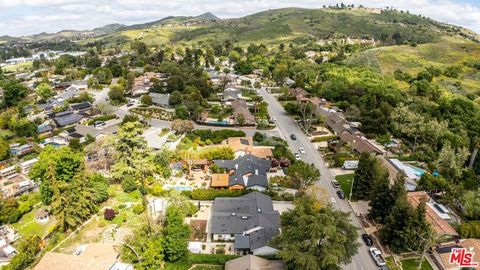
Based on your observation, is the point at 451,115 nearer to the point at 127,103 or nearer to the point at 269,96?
the point at 269,96

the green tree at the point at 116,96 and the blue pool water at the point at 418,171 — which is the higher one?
the green tree at the point at 116,96

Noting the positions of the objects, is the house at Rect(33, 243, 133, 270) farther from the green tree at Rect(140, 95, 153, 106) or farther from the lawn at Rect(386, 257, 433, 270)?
the green tree at Rect(140, 95, 153, 106)

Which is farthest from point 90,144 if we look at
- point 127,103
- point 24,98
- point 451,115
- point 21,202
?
point 451,115

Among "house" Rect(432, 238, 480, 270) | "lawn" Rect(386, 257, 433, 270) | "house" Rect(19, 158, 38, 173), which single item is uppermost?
"house" Rect(19, 158, 38, 173)

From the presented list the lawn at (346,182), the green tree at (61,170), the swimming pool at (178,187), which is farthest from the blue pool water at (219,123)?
the green tree at (61,170)

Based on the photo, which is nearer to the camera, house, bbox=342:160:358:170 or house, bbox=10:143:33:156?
house, bbox=342:160:358:170

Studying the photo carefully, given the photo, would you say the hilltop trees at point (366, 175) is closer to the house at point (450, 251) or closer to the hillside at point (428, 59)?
the house at point (450, 251)

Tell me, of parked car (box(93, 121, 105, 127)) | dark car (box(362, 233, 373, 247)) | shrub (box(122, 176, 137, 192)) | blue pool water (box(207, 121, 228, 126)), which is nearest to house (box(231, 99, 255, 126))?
blue pool water (box(207, 121, 228, 126))

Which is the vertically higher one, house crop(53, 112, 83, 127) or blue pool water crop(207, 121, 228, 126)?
house crop(53, 112, 83, 127)
